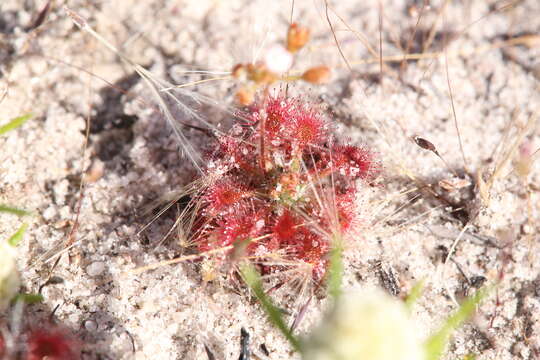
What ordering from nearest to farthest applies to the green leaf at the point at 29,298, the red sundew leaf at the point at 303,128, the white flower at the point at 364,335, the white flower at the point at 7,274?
the white flower at the point at 364,335 → the white flower at the point at 7,274 → the green leaf at the point at 29,298 → the red sundew leaf at the point at 303,128

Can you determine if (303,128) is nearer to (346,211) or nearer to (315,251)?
(346,211)

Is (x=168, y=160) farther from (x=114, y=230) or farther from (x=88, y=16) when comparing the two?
(x=88, y=16)

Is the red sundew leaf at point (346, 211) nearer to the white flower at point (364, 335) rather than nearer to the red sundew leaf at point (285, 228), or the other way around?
the red sundew leaf at point (285, 228)

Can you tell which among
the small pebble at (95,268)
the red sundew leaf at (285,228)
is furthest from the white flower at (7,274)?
the red sundew leaf at (285,228)

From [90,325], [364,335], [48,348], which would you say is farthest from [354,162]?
[48,348]

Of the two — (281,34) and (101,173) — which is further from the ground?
(281,34)

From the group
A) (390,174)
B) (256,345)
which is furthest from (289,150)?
(256,345)
